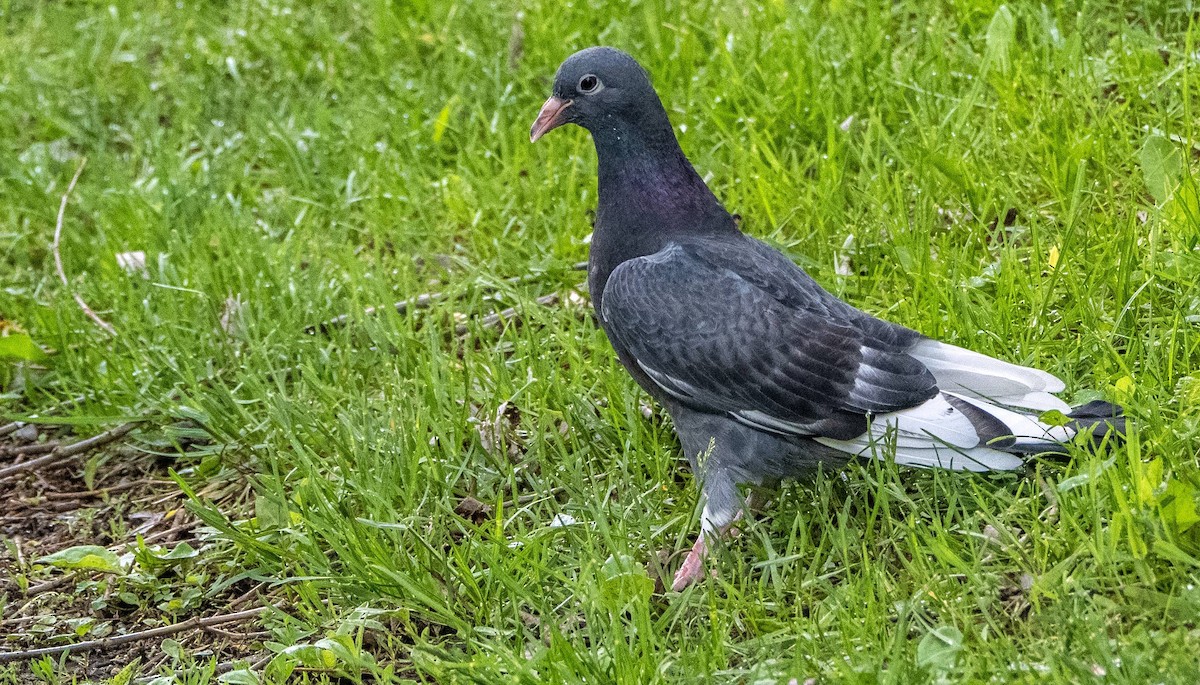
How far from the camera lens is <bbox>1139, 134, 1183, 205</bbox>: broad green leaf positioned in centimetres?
377

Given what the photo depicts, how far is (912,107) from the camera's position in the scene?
4.59 m

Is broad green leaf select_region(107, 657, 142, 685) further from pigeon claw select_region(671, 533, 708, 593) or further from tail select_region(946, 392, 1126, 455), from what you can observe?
tail select_region(946, 392, 1126, 455)

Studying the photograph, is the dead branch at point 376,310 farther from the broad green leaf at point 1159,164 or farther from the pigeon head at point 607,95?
the broad green leaf at point 1159,164

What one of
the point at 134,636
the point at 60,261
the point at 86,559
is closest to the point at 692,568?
the point at 134,636

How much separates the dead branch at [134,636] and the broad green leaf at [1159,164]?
113 inches

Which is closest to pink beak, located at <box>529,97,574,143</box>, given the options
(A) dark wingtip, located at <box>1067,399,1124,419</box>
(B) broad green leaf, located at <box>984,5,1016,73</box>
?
(A) dark wingtip, located at <box>1067,399,1124,419</box>

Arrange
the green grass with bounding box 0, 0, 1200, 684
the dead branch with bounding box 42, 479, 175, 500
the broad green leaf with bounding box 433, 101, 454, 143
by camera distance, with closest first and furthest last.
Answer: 1. the green grass with bounding box 0, 0, 1200, 684
2. the dead branch with bounding box 42, 479, 175, 500
3. the broad green leaf with bounding box 433, 101, 454, 143

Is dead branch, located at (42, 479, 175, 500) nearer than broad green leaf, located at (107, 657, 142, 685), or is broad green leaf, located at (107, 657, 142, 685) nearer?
broad green leaf, located at (107, 657, 142, 685)

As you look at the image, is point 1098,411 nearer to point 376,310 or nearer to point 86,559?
point 376,310

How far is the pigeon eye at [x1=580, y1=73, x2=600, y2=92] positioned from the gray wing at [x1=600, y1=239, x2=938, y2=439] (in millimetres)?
576

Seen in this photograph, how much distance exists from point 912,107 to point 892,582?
7.50ft

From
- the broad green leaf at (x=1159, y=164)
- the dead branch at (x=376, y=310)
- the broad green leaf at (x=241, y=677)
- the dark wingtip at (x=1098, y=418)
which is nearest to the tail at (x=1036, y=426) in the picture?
the dark wingtip at (x=1098, y=418)

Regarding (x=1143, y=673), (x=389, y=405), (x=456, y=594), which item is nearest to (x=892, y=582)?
(x=1143, y=673)

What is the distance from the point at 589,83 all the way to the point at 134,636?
196 centimetres
